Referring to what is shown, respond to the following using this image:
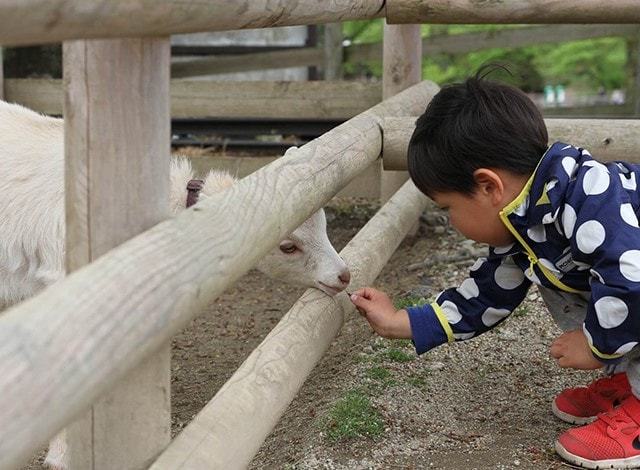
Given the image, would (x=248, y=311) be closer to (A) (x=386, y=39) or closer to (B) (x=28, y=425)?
(A) (x=386, y=39)

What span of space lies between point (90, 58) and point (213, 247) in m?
0.43

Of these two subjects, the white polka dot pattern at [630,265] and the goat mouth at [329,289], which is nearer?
the white polka dot pattern at [630,265]

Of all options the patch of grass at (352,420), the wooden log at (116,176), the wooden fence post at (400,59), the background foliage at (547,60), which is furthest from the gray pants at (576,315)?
the background foliage at (547,60)

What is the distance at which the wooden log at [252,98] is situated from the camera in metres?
6.71

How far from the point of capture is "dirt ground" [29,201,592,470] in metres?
3.12

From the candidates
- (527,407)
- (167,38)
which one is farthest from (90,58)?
(527,407)

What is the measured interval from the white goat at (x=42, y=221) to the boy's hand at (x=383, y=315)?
0.16 meters

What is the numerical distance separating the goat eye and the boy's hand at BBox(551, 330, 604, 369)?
1290mm

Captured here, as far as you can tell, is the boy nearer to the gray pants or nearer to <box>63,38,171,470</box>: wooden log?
the gray pants

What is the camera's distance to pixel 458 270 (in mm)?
5395

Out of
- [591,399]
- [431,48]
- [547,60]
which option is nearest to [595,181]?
[591,399]

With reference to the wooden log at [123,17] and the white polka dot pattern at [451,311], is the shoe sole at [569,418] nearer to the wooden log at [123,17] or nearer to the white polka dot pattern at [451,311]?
the white polka dot pattern at [451,311]

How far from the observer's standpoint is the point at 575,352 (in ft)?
9.45

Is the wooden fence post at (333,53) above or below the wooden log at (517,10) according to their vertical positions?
below
